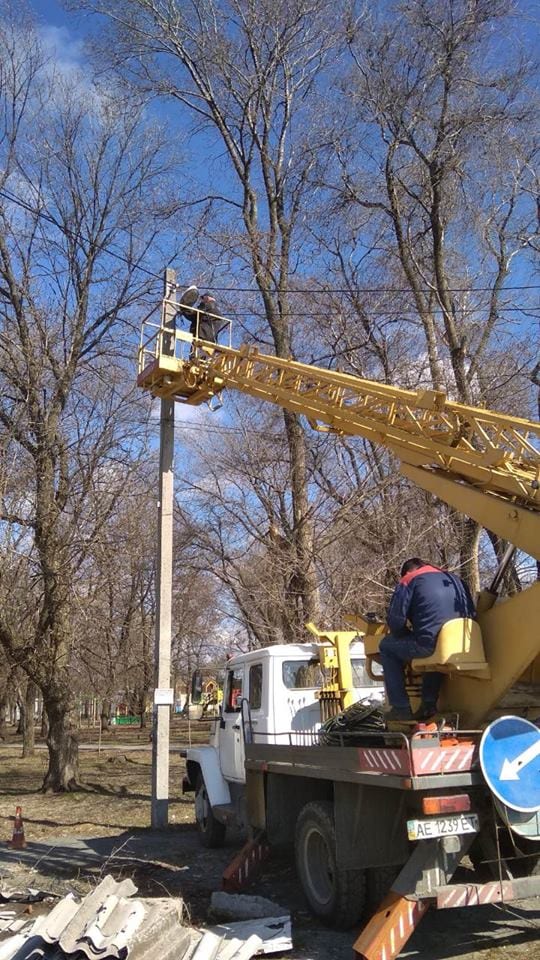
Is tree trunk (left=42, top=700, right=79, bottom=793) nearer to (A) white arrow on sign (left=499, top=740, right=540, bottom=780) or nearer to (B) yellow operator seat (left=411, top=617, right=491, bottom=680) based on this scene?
(B) yellow operator seat (left=411, top=617, right=491, bottom=680)

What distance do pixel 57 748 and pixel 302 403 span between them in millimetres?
10624

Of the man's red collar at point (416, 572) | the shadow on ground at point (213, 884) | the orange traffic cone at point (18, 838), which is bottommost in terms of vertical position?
the shadow on ground at point (213, 884)

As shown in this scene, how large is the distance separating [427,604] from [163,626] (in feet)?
23.4

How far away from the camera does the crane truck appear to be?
5.43 meters

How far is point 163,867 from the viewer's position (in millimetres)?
9078

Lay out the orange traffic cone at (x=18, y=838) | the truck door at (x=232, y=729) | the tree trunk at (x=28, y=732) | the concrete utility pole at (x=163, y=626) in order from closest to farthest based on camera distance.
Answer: the truck door at (x=232, y=729), the orange traffic cone at (x=18, y=838), the concrete utility pole at (x=163, y=626), the tree trunk at (x=28, y=732)

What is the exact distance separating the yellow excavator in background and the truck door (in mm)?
1399

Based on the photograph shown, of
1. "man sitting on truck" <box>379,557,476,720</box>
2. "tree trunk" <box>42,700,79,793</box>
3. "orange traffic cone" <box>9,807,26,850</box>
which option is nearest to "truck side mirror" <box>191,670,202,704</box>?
"orange traffic cone" <box>9,807,26,850</box>

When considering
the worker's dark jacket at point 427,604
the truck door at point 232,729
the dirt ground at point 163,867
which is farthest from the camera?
the truck door at point 232,729

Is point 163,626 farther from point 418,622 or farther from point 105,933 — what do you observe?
point 105,933

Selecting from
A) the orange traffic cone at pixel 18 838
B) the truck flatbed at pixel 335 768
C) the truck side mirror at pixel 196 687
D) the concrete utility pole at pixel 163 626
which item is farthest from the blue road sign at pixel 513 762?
the concrete utility pole at pixel 163 626

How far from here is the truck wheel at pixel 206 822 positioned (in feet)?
33.6

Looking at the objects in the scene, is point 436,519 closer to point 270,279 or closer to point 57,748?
point 270,279

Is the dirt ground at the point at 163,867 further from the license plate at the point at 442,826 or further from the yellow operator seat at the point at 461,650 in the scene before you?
the yellow operator seat at the point at 461,650
